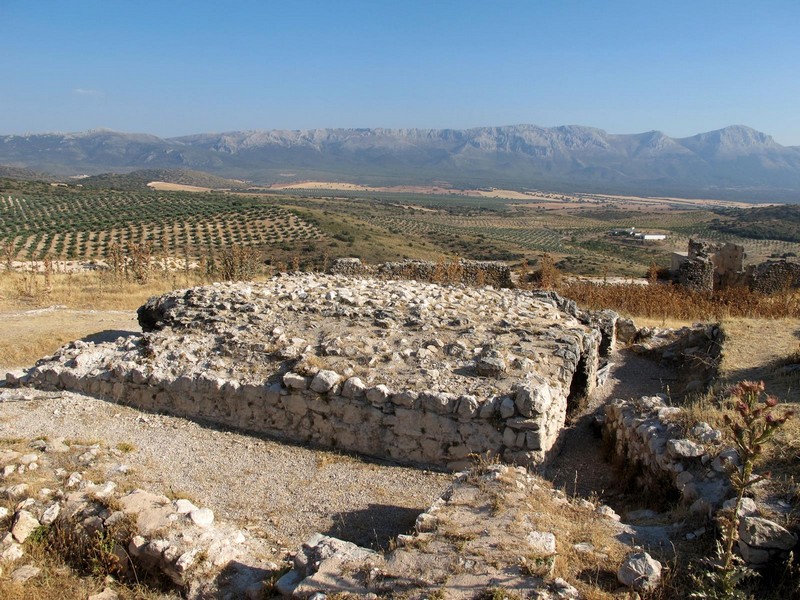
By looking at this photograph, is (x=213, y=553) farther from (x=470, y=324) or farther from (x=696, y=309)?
(x=696, y=309)

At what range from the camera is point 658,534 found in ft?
15.6

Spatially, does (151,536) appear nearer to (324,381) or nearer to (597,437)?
(324,381)

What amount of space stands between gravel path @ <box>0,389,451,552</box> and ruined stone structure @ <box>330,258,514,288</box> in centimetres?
974

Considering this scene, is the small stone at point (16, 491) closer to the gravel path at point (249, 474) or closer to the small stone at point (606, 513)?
the gravel path at point (249, 474)

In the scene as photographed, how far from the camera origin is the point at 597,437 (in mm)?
7973

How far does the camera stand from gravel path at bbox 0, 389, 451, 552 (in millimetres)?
5605

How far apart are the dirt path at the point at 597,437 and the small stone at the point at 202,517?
348cm

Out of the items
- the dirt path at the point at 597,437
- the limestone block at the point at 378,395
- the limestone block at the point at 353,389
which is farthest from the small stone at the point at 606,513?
the limestone block at the point at 353,389

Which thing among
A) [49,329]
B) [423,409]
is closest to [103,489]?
[423,409]

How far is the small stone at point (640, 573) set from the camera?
395cm

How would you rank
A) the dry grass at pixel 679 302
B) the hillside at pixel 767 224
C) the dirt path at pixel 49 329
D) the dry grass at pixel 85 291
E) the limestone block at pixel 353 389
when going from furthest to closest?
the hillside at pixel 767 224, the dry grass at pixel 85 291, the dry grass at pixel 679 302, the dirt path at pixel 49 329, the limestone block at pixel 353 389

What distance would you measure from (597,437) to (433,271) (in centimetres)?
1071

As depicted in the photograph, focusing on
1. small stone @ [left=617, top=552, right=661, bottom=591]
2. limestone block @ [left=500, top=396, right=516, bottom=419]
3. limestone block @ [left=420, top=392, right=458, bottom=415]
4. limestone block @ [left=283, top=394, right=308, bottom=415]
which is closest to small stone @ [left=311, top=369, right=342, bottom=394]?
limestone block @ [left=283, top=394, right=308, bottom=415]

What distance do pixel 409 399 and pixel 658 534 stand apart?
303 centimetres
